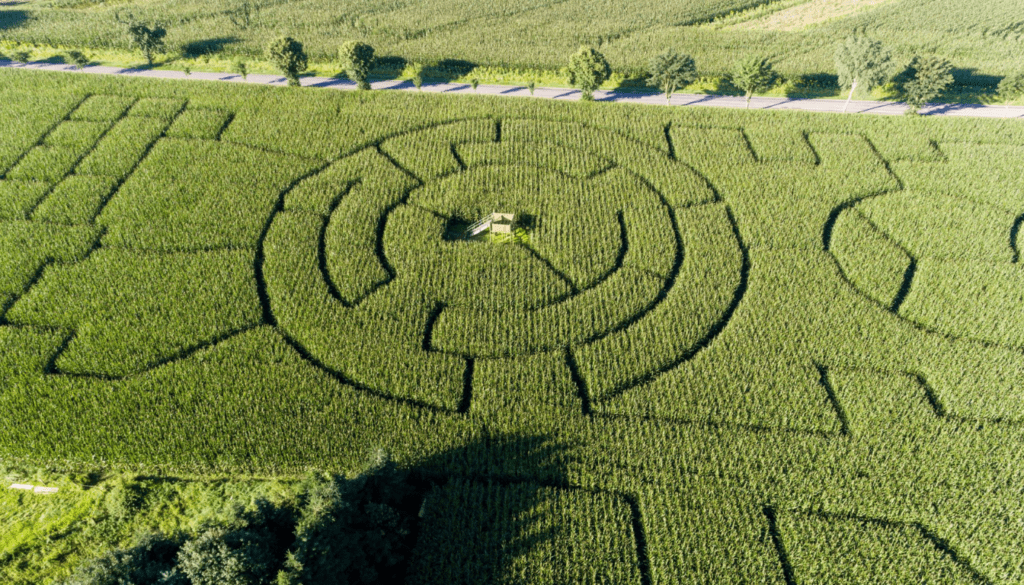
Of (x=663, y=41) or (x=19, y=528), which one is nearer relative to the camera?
(x=19, y=528)

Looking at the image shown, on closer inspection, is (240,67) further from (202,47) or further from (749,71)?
(749,71)

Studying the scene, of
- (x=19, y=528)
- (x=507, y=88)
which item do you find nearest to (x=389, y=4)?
(x=507, y=88)

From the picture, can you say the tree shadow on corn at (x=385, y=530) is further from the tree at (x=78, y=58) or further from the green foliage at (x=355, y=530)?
the tree at (x=78, y=58)

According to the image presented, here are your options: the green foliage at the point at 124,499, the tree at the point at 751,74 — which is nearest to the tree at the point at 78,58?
the green foliage at the point at 124,499

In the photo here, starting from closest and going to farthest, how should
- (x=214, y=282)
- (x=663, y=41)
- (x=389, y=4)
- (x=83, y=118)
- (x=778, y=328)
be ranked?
1. (x=778, y=328)
2. (x=214, y=282)
3. (x=83, y=118)
4. (x=663, y=41)
5. (x=389, y=4)

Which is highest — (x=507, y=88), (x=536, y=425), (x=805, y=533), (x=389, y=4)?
(x=389, y=4)

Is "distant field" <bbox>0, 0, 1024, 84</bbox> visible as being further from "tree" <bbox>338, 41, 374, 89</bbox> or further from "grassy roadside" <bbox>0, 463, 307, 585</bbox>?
"grassy roadside" <bbox>0, 463, 307, 585</bbox>

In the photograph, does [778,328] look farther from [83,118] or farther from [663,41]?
[83,118]

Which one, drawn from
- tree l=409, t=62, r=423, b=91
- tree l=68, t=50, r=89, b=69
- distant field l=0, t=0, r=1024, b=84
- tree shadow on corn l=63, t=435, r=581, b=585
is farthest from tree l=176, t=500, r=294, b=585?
tree l=68, t=50, r=89, b=69
